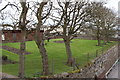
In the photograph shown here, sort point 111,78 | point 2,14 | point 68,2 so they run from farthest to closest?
point 111,78
point 68,2
point 2,14

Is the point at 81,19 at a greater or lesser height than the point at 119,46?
greater

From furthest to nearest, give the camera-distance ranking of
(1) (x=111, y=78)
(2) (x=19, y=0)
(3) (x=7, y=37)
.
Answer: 1. (3) (x=7, y=37)
2. (1) (x=111, y=78)
3. (2) (x=19, y=0)

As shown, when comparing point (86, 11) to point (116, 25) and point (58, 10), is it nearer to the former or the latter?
point (58, 10)

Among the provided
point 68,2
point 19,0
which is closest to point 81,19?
point 68,2

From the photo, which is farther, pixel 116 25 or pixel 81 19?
pixel 116 25

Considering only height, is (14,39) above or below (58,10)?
below

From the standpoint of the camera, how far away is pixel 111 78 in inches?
697

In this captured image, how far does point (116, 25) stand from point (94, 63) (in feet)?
68.2

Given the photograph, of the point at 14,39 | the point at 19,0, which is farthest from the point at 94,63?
the point at 14,39

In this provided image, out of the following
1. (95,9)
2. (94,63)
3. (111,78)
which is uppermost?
Answer: (95,9)

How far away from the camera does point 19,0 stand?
33.9 feet

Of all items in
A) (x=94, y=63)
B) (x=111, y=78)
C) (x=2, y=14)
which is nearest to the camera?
(x=2, y=14)

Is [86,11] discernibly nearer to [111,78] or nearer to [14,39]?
[111,78]

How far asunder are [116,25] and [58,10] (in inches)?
860
